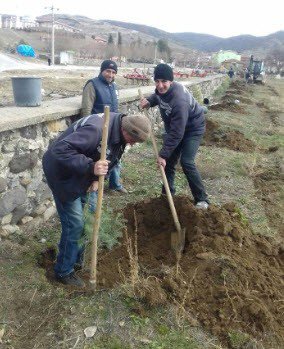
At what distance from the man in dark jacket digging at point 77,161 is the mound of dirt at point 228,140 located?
6.45 metres

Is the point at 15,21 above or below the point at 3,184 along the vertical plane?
below

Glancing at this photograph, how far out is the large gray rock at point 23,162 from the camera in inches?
160

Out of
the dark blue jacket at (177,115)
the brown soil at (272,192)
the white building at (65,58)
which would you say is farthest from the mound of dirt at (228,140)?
the white building at (65,58)

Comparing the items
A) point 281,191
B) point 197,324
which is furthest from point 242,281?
point 281,191

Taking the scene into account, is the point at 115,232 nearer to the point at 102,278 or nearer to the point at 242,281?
the point at 102,278

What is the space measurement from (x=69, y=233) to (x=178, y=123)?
1977mm

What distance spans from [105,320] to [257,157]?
643cm

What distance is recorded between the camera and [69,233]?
338 centimetres

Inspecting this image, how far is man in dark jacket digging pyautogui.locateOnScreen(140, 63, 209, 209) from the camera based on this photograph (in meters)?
4.64

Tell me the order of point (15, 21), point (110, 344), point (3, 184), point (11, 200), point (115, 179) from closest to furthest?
1. point (110, 344)
2. point (3, 184)
3. point (11, 200)
4. point (115, 179)
5. point (15, 21)

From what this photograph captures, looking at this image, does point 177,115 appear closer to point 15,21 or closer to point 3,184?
point 3,184

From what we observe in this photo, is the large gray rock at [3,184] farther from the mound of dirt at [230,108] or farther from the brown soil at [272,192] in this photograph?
the mound of dirt at [230,108]

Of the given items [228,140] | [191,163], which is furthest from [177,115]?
[228,140]

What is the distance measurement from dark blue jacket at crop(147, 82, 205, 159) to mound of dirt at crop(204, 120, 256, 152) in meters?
4.44
